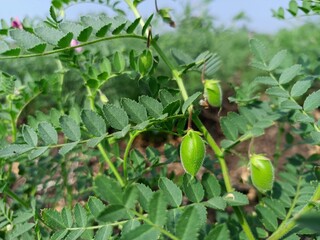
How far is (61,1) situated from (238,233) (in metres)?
0.58

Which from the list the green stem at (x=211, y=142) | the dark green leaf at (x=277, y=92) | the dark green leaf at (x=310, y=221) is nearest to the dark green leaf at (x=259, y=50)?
the dark green leaf at (x=277, y=92)

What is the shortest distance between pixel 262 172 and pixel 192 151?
0.15m

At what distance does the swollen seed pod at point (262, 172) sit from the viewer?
83cm

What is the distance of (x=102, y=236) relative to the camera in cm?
69

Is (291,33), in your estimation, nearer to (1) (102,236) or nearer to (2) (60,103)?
(2) (60,103)

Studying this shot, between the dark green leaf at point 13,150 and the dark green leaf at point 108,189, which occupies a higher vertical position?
the dark green leaf at point 13,150

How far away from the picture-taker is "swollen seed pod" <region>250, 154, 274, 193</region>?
0.83 meters

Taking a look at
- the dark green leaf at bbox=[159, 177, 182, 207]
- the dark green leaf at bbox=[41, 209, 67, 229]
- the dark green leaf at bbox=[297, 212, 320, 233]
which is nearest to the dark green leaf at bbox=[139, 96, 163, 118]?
the dark green leaf at bbox=[159, 177, 182, 207]

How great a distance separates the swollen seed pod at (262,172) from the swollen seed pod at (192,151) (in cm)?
13

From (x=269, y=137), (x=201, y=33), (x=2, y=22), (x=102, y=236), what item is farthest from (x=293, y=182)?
(x=201, y=33)

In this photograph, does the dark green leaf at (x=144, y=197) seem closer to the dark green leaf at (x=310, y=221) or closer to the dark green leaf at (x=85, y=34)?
the dark green leaf at (x=85, y=34)

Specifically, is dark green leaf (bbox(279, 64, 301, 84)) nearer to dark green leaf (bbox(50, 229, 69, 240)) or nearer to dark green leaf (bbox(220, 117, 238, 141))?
dark green leaf (bbox(220, 117, 238, 141))

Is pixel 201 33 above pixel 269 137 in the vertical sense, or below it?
above

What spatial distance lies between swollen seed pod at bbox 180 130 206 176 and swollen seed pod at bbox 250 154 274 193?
0.43ft
